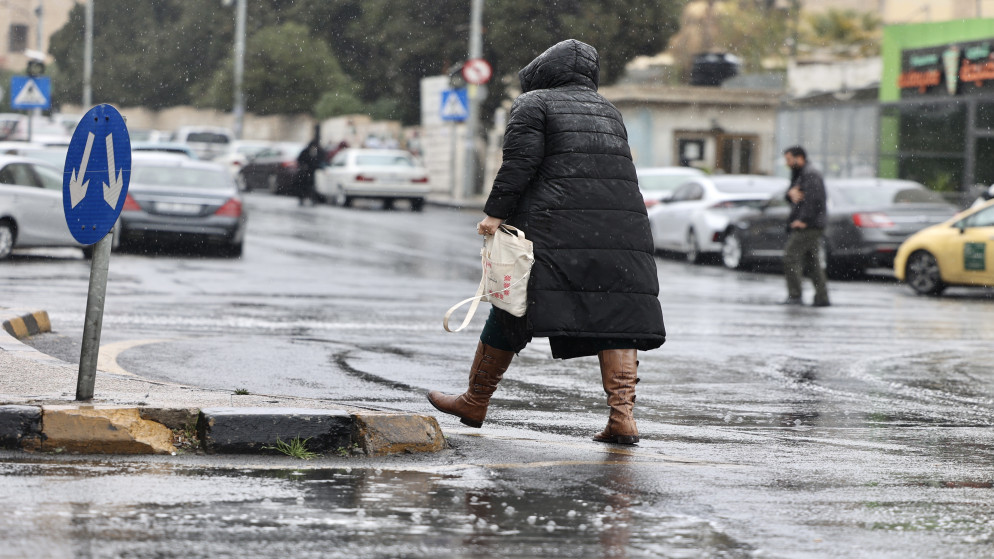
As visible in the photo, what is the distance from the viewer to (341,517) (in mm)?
4770

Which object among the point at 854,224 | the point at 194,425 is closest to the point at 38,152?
the point at 854,224

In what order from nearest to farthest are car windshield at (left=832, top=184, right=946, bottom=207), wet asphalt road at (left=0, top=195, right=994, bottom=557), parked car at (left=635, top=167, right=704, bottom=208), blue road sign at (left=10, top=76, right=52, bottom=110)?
wet asphalt road at (left=0, top=195, right=994, bottom=557) → car windshield at (left=832, top=184, right=946, bottom=207) → parked car at (left=635, top=167, right=704, bottom=208) → blue road sign at (left=10, top=76, right=52, bottom=110)

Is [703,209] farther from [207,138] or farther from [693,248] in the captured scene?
[207,138]

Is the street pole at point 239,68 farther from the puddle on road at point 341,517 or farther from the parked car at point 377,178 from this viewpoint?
the puddle on road at point 341,517

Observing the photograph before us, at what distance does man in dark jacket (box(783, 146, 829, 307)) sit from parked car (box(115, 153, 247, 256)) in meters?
8.32

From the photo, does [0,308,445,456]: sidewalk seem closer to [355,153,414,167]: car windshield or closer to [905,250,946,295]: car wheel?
[905,250,946,295]: car wheel

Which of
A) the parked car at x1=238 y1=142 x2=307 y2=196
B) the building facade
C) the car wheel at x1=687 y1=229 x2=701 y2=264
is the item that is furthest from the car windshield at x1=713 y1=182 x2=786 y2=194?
the parked car at x1=238 y1=142 x2=307 y2=196

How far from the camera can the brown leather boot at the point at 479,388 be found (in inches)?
265

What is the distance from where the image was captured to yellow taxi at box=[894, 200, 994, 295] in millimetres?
17812

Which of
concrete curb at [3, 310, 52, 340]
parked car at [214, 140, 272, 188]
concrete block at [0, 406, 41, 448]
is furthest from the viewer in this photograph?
parked car at [214, 140, 272, 188]

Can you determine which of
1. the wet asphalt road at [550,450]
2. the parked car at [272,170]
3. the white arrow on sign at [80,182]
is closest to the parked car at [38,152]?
the wet asphalt road at [550,450]

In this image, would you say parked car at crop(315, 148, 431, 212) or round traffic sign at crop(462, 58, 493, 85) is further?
round traffic sign at crop(462, 58, 493, 85)

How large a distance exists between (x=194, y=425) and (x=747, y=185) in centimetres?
1857

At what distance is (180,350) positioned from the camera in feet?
32.4
